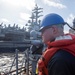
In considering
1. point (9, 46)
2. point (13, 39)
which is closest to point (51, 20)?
point (9, 46)

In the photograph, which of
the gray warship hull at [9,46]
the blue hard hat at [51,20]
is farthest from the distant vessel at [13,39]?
the blue hard hat at [51,20]

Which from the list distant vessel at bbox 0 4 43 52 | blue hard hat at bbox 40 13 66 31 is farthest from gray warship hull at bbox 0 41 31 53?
blue hard hat at bbox 40 13 66 31

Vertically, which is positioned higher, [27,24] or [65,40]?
[27,24]

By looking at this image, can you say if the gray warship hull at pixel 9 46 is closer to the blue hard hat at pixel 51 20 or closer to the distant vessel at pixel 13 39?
the distant vessel at pixel 13 39

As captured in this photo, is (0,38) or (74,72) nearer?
(74,72)

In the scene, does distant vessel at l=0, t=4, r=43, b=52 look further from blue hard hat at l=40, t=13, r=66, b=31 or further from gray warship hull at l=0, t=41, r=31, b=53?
blue hard hat at l=40, t=13, r=66, b=31

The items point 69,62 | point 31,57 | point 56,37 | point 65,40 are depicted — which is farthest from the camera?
point 31,57

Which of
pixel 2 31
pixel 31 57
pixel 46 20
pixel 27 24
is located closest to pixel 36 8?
pixel 27 24

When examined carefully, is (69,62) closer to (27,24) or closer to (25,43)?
(25,43)

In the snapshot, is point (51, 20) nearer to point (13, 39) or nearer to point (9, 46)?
point (9, 46)

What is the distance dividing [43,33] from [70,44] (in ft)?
1.32

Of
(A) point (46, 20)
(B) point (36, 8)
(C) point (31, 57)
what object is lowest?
(C) point (31, 57)

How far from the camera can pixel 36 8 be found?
7369cm

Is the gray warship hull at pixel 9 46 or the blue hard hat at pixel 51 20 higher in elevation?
the blue hard hat at pixel 51 20
